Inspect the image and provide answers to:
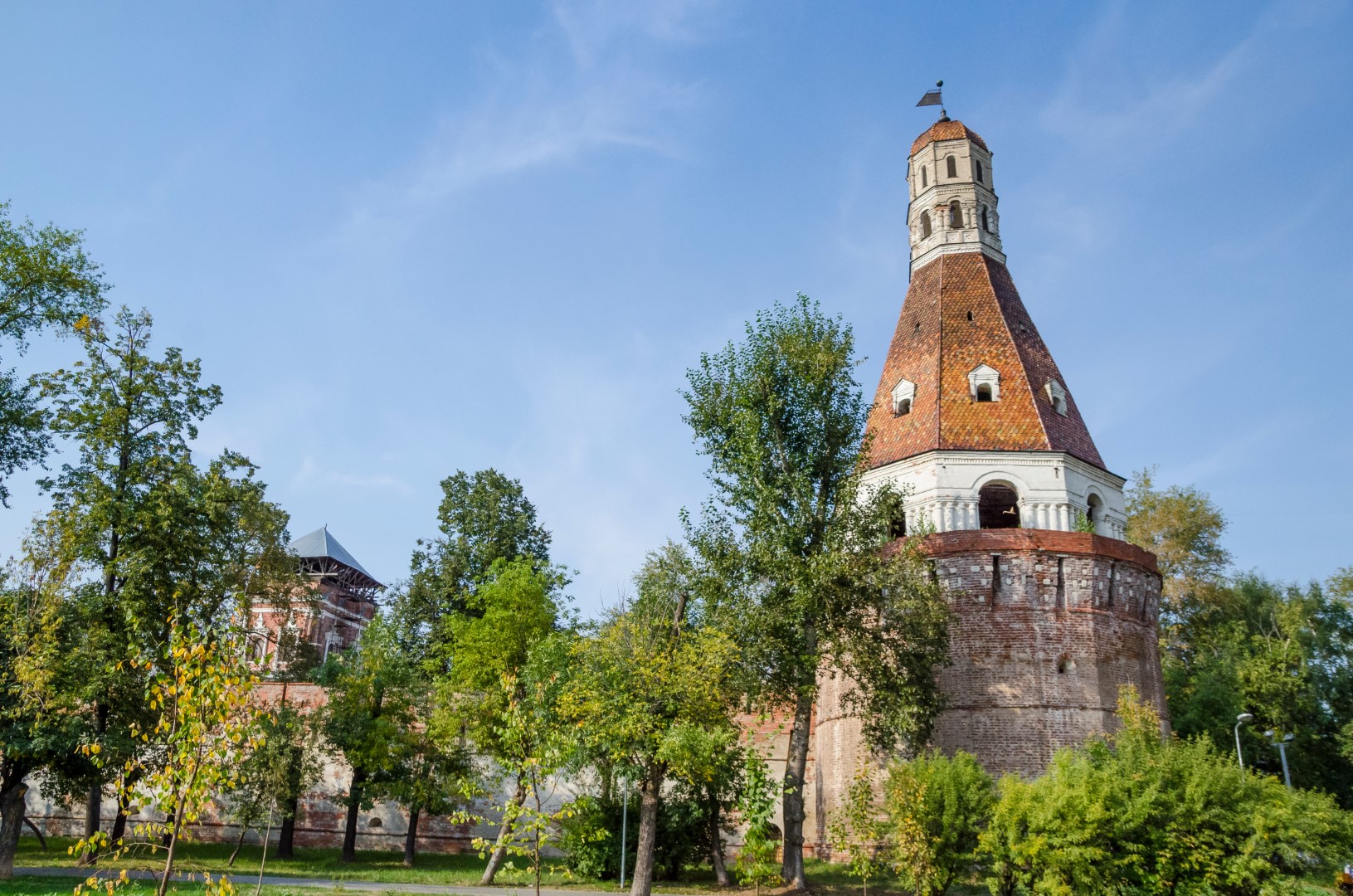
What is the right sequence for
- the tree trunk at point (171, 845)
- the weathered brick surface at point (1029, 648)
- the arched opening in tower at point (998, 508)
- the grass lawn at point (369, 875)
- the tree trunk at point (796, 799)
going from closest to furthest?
the tree trunk at point (171, 845)
the grass lawn at point (369, 875)
the tree trunk at point (796, 799)
the weathered brick surface at point (1029, 648)
the arched opening in tower at point (998, 508)

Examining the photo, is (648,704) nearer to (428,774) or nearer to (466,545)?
(428,774)

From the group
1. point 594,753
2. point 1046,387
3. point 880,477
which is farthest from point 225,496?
point 1046,387

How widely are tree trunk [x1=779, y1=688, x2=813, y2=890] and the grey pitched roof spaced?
37.7 metres

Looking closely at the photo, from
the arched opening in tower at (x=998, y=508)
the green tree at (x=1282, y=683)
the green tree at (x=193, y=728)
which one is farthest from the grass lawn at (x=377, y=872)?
the green tree at (x=1282, y=683)

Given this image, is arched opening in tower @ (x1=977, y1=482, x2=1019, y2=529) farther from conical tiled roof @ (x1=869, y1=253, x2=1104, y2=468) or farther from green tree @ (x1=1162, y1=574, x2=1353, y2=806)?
green tree @ (x1=1162, y1=574, x2=1353, y2=806)

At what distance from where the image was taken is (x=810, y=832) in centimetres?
2417

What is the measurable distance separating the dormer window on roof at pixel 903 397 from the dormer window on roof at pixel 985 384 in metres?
1.50

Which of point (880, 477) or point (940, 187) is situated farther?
point (940, 187)

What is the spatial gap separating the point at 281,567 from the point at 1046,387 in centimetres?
2410

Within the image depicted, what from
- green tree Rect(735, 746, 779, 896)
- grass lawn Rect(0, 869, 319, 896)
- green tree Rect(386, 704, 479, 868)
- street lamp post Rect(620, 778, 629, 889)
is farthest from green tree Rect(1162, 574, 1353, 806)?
grass lawn Rect(0, 869, 319, 896)

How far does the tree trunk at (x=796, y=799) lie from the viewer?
1905 cm

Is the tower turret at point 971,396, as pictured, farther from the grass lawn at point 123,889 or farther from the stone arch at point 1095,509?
the grass lawn at point 123,889

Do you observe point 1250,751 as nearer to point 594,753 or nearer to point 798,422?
point 798,422

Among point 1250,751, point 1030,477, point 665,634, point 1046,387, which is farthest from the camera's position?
point 1250,751
